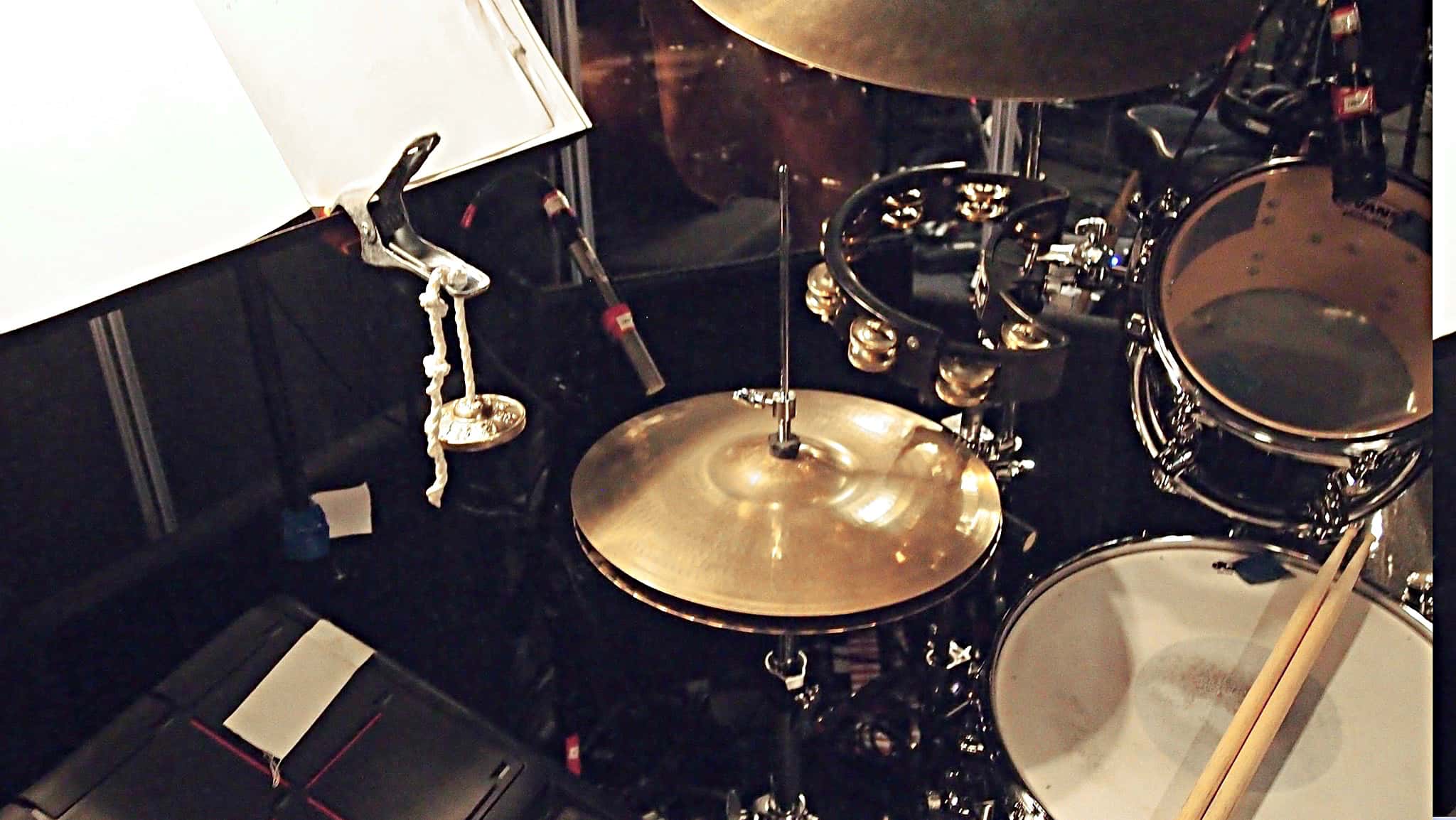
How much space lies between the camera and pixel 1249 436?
Result: 2.84ft

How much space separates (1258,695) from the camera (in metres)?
0.71

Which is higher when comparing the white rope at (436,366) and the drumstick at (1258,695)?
the white rope at (436,366)

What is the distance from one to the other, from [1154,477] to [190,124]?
820 mm

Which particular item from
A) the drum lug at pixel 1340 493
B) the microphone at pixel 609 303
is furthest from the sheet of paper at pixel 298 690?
the drum lug at pixel 1340 493

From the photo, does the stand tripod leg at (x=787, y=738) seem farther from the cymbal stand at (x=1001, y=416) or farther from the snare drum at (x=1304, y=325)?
the snare drum at (x=1304, y=325)

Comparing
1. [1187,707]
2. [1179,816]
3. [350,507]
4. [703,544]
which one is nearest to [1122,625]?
[1187,707]

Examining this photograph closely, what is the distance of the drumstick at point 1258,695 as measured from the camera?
2.21 feet

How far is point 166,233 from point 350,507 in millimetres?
850

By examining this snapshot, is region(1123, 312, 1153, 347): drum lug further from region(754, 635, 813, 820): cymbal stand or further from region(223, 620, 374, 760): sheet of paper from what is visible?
region(223, 620, 374, 760): sheet of paper

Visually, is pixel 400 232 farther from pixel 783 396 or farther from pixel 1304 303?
pixel 1304 303

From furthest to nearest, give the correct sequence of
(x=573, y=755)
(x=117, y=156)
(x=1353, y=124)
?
(x=573, y=755)
(x=1353, y=124)
(x=117, y=156)

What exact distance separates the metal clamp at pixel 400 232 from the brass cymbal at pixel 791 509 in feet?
0.96

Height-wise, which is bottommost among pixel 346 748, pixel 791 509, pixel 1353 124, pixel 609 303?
pixel 346 748

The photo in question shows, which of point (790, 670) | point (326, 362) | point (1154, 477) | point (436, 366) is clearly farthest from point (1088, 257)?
point (326, 362)
